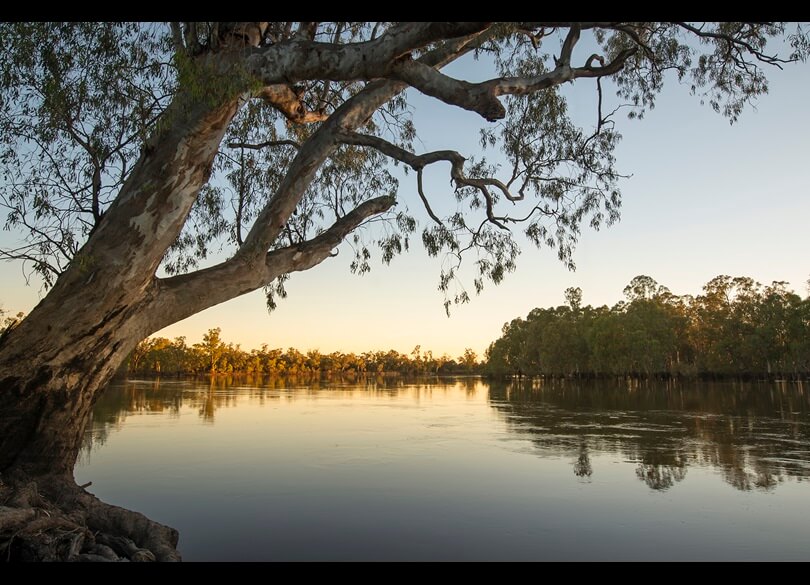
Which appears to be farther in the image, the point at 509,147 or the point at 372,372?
the point at 372,372

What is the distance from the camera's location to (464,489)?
6.12 m

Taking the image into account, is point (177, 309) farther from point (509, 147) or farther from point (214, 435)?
point (214, 435)

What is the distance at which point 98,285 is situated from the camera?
14.0 ft

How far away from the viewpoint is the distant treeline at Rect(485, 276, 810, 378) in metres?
36.3

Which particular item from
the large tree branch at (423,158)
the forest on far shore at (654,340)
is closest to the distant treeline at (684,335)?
the forest on far shore at (654,340)

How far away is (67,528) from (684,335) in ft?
153

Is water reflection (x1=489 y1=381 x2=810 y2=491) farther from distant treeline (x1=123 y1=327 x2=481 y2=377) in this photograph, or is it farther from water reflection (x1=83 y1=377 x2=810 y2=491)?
distant treeline (x1=123 y1=327 x2=481 y2=377)

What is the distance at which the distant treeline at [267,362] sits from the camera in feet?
202

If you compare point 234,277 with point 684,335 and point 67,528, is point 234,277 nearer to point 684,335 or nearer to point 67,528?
point 67,528

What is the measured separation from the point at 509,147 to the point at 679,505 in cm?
473

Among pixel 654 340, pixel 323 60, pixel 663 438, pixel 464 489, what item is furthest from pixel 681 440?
pixel 654 340

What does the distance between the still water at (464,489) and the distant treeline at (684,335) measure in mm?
28882

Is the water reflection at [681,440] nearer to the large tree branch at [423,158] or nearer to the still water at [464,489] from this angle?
the still water at [464,489]

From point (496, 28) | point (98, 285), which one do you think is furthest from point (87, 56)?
point (496, 28)
